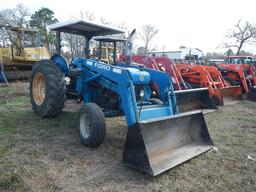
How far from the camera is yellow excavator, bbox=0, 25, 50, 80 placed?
13.7 metres

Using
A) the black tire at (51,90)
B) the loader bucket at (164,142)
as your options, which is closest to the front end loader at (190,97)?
the loader bucket at (164,142)

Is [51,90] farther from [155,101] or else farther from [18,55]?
[18,55]

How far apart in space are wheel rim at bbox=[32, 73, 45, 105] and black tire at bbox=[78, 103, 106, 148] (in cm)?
211

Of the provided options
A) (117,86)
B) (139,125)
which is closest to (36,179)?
(139,125)

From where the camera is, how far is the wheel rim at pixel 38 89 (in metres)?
6.40

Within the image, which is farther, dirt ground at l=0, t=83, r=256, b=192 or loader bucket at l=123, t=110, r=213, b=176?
loader bucket at l=123, t=110, r=213, b=176

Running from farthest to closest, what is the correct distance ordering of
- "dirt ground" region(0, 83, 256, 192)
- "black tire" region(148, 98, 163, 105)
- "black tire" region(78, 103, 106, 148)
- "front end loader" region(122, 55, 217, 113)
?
"front end loader" region(122, 55, 217, 113)
"black tire" region(148, 98, 163, 105)
"black tire" region(78, 103, 106, 148)
"dirt ground" region(0, 83, 256, 192)

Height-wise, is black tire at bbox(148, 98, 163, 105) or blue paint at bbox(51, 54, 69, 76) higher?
blue paint at bbox(51, 54, 69, 76)

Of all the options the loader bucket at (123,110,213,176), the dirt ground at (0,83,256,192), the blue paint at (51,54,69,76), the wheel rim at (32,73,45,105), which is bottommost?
the dirt ground at (0,83,256,192)

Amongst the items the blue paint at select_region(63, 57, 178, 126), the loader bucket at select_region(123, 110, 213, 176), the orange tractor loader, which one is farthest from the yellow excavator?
the loader bucket at select_region(123, 110, 213, 176)

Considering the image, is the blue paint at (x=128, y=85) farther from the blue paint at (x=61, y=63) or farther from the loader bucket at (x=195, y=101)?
the loader bucket at (x=195, y=101)

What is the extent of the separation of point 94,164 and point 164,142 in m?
1.06

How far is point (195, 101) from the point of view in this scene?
798 cm

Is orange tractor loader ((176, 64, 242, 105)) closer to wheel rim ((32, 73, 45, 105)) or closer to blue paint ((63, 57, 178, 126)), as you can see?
blue paint ((63, 57, 178, 126))
